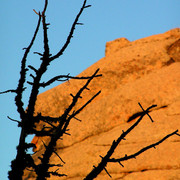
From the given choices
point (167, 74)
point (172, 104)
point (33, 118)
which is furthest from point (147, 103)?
point (33, 118)

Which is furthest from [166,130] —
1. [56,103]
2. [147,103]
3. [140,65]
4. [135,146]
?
[56,103]

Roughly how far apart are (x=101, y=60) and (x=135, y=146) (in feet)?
35.4

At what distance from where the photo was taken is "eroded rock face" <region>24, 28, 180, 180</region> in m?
12.4

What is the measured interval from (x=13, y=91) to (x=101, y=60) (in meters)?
19.6

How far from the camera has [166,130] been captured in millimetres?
13391

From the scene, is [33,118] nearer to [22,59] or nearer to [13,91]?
[13,91]

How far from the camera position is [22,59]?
11.3 ft

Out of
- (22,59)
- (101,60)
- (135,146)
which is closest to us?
(22,59)

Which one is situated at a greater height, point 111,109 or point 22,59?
point 111,109

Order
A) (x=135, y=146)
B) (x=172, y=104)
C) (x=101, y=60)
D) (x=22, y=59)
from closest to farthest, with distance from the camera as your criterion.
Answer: (x=22, y=59) < (x=135, y=146) < (x=172, y=104) < (x=101, y=60)

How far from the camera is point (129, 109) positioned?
16.1m

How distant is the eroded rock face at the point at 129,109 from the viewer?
12359 millimetres

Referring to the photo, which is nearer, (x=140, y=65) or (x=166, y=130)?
(x=166, y=130)

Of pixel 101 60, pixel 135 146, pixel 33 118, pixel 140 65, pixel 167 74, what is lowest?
pixel 33 118
